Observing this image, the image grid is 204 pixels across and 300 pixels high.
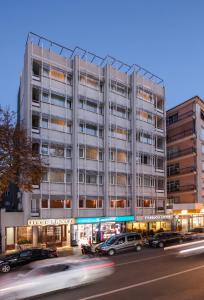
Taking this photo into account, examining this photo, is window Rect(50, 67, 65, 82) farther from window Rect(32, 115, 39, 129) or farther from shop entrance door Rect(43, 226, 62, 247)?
shop entrance door Rect(43, 226, 62, 247)

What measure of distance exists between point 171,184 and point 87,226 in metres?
22.0

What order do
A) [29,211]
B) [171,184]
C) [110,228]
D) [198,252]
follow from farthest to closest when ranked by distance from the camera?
1. [171,184]
2. [110,228]
3. [29,211]
4. [198,252]

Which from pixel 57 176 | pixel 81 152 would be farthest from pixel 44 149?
pixel 81 152

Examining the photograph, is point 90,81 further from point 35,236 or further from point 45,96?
point 35,236

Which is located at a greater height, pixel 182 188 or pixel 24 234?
pixel 182 188

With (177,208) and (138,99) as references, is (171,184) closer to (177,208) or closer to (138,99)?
(177,208)

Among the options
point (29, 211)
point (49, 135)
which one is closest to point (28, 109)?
point (49, 135)

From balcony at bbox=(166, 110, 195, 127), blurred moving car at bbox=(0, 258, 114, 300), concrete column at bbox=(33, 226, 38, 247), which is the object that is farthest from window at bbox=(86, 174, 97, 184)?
blurred moving car at bbox=(0, 258, 114, 300)

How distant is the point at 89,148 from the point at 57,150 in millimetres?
4573

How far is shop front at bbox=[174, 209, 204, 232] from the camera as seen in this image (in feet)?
175

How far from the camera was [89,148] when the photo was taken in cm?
4453

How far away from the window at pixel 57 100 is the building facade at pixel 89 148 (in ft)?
0.47

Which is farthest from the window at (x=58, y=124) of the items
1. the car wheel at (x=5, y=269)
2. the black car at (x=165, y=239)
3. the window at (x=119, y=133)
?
the car wheel at (x=5, y=269)

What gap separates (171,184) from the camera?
6041 centimetres
